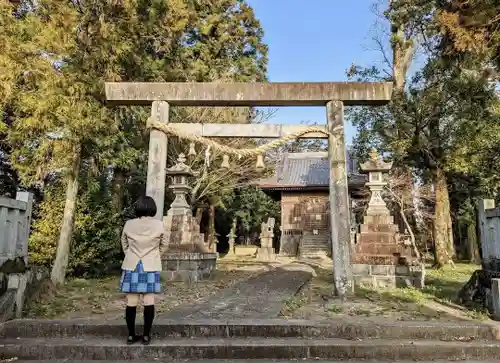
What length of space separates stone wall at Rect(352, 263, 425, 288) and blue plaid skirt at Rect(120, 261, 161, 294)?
6364mm

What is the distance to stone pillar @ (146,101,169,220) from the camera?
7.12 m

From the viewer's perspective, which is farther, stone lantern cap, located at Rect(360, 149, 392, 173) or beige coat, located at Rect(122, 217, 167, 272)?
stone lantern cap, located at Rect(360, 149, 392, 173)

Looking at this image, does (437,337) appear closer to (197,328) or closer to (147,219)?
(197,328)

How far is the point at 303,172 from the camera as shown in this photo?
26.0 meters

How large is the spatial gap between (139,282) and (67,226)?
18.5ft

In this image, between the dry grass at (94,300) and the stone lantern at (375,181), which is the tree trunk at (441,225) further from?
the dry grass at (94,300)

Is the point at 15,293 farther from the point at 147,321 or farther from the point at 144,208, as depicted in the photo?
the point at 144,208

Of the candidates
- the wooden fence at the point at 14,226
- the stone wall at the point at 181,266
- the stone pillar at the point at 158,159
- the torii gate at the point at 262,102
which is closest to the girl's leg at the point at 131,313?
the wooden fence at the point at 14,226

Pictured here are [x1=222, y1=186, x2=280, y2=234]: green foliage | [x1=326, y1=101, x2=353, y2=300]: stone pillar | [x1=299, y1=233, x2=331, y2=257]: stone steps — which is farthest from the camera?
[x1=222, y1=186, x2=280, y2=234]: green foliage

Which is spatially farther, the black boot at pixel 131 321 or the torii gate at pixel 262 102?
the torii gate at pixel 262 102

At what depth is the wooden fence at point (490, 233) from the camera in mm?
5344

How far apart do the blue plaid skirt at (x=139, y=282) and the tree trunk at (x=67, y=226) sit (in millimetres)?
5506

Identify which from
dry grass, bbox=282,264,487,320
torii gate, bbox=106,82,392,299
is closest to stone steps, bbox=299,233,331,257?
dry grass, bbox=282,264,487,320

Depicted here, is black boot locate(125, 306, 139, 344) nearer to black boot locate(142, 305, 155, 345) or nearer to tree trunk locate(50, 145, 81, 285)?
black boot locate(142, 305, 155, 345)
